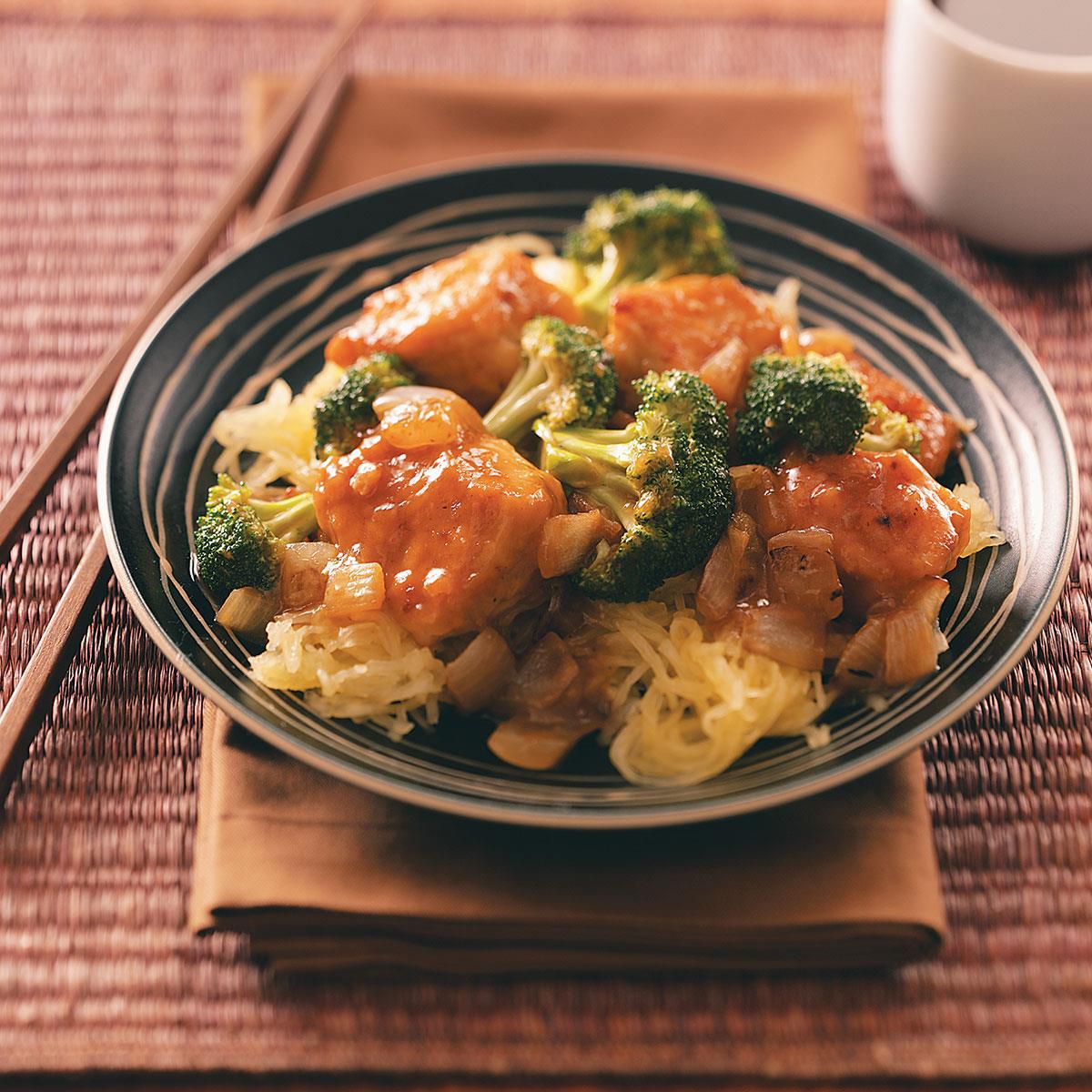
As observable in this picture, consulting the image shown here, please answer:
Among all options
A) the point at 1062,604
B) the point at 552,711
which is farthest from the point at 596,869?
Answer: the point at 1062,604

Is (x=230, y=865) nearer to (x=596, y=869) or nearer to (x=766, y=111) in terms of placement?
(x=596, y=869)

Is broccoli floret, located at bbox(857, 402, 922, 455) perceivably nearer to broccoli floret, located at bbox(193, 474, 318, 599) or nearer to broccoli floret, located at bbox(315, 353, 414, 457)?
broccoli floret, located at bbox(315, 353, 414, 457)

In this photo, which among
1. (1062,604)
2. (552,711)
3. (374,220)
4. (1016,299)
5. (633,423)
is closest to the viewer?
(552,711)

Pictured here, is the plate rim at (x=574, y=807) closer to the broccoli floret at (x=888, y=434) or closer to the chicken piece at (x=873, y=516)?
the chicken piece at (x=873, y=516)

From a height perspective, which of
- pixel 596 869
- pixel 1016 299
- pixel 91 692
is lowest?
pixel 91 692

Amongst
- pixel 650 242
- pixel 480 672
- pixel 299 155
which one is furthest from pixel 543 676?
pixel 299 155

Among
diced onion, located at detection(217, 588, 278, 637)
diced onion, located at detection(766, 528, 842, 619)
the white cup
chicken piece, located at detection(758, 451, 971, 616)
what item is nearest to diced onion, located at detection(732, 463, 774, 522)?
chicken piece, located at detection(758, 451, 971, 616)
